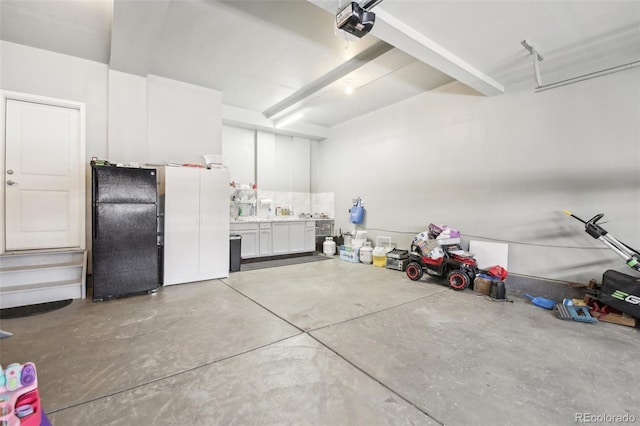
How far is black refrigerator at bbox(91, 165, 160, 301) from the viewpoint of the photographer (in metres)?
3.67

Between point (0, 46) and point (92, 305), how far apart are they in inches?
152


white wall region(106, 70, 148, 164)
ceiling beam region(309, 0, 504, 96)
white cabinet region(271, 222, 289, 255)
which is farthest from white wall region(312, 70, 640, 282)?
white wall region(106, 70, 148, 164)

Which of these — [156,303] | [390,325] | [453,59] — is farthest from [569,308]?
[156,303]

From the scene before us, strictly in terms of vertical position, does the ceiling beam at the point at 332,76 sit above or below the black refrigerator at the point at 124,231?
above

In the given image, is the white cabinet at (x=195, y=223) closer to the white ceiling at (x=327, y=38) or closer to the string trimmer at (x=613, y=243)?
the white ceiling at (x=327, y=38)

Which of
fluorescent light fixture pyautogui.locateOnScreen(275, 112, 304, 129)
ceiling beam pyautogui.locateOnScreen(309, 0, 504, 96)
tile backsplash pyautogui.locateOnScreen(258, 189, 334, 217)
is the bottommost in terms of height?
tile backsplash pyautogui.locateOnScreen(258, 189, 334, 217)

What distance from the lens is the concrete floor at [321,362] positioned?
177cm

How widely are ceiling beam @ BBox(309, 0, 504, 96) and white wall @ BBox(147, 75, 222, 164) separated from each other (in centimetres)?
354

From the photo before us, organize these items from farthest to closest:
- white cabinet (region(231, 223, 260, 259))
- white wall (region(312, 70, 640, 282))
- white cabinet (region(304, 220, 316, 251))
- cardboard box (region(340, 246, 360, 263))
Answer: white cabinet (region(304, 220, 316, 251))
cardboard box (region(340, 246, 360, 263))
white cabinet (region(231, 223, 260, 259))
white wall (region(312, 70, 640, 282))

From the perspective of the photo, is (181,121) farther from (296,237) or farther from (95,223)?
(296,237)

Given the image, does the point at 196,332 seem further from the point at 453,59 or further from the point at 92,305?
the point at 453,59

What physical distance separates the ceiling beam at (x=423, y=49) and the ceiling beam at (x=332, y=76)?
580mm

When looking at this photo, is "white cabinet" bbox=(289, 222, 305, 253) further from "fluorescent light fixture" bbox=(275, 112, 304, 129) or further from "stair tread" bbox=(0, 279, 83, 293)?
"stair tread" bbox=(0, 279, 83, 293)

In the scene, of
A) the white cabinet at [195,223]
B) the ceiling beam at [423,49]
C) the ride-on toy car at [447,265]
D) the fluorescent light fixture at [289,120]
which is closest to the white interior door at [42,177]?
the white cabinet at [195,223]
